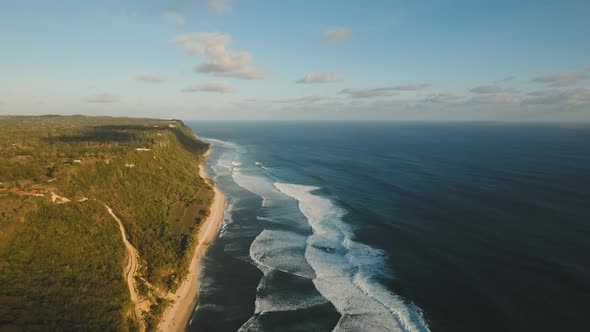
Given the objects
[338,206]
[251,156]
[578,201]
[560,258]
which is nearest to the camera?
[560,258]

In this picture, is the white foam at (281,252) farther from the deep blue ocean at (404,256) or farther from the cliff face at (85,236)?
the cliff face at (85,236)

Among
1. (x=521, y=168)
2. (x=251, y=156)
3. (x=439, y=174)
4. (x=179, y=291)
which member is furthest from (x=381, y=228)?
(x=251, y=156)

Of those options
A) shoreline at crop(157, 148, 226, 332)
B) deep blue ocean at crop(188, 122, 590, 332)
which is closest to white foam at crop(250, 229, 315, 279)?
deep blue ocean at crop(188, 122, 590, 332)

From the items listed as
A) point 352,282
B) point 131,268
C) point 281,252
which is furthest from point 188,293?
point 352,282

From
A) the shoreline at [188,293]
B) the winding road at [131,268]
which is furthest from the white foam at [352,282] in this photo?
the winding road at [131,268]

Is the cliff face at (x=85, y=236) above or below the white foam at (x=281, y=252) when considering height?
above

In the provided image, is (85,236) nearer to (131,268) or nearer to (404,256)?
(131,268)

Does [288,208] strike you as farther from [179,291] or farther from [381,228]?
[179,291]
